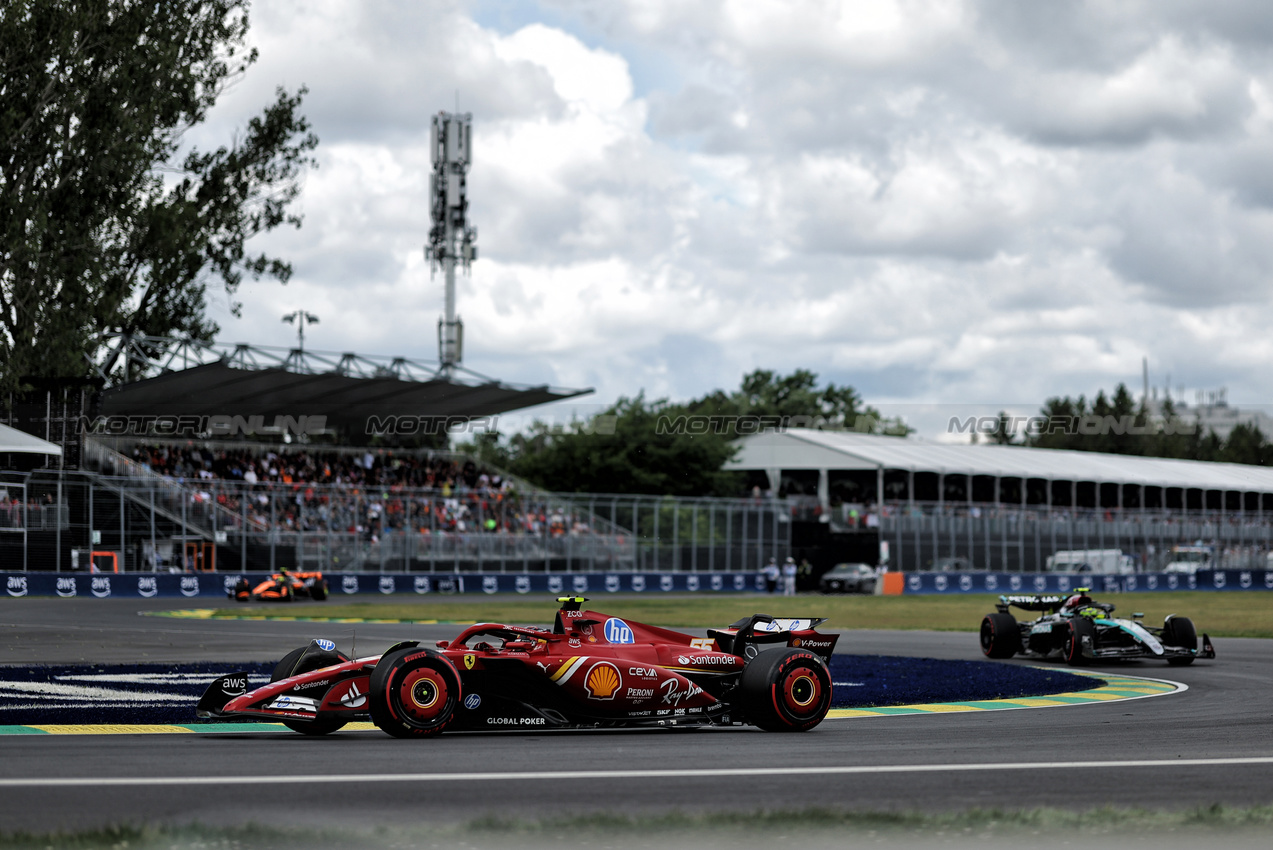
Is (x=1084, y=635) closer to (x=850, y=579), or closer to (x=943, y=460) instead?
(x=850, y=579)

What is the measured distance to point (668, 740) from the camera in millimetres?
10625

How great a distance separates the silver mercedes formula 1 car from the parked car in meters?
35.1

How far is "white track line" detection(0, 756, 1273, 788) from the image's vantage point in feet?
25.8

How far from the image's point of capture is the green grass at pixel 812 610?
31297mm

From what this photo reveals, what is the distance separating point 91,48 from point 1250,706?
3396 centimetres

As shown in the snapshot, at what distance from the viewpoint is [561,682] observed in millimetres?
10758

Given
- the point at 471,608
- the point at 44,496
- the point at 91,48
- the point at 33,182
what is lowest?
the point at 471,608

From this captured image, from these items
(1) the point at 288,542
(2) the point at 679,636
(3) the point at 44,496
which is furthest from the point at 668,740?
(1) the point at 288,542

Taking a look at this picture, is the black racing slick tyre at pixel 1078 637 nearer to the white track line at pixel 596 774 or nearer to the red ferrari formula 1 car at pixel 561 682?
the red ferrari formula 1 car at pixel 561 682

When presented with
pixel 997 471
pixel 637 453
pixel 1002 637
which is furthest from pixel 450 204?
pixel 1002 637

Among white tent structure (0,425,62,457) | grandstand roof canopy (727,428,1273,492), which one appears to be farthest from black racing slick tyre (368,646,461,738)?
grandstand roof canopy (727,428,1273,492)

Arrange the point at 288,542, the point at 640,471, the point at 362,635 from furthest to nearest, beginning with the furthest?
the point at 640,471 < the point at 288,542 < the point at 362,635

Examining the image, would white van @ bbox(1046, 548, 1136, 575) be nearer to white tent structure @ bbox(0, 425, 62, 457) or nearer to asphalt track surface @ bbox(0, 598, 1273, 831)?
white tent structure @ bbox(0, 425, 62, 457)

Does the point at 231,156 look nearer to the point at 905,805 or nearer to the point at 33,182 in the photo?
the point at 33,182
